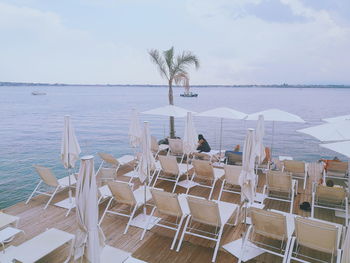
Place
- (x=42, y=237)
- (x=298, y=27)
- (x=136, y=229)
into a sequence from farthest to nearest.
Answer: (x=298, y=27)
(x=136, y=229)
(x=42, y=237)

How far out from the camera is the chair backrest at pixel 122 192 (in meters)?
5.51

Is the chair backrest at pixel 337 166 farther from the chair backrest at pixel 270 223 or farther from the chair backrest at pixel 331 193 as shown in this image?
the chair backrest at pixel 270 223

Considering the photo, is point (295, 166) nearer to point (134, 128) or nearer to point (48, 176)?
point (134, 128)

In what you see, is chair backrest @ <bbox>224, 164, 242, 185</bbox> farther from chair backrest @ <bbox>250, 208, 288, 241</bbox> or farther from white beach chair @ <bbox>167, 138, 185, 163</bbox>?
white beach chair @ <bbox>167, 138, 185, 163</bbox>

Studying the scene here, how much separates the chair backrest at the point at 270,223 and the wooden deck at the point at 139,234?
52 cm

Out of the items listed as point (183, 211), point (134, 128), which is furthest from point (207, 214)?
point (134, 128)

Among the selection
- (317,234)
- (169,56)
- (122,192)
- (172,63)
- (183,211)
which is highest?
(169,56)

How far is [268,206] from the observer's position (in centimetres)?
675

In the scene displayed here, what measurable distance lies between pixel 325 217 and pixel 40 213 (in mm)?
7139

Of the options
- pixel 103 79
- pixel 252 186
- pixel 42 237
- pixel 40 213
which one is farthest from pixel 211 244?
pixel 103 79

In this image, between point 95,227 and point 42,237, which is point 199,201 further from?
point 42,237

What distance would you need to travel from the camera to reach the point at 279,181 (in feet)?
22.0

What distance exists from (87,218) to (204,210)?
230 cm

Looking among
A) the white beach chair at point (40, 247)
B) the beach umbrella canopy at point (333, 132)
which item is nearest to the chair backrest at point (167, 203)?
the white beach chair at point (40, 247)
